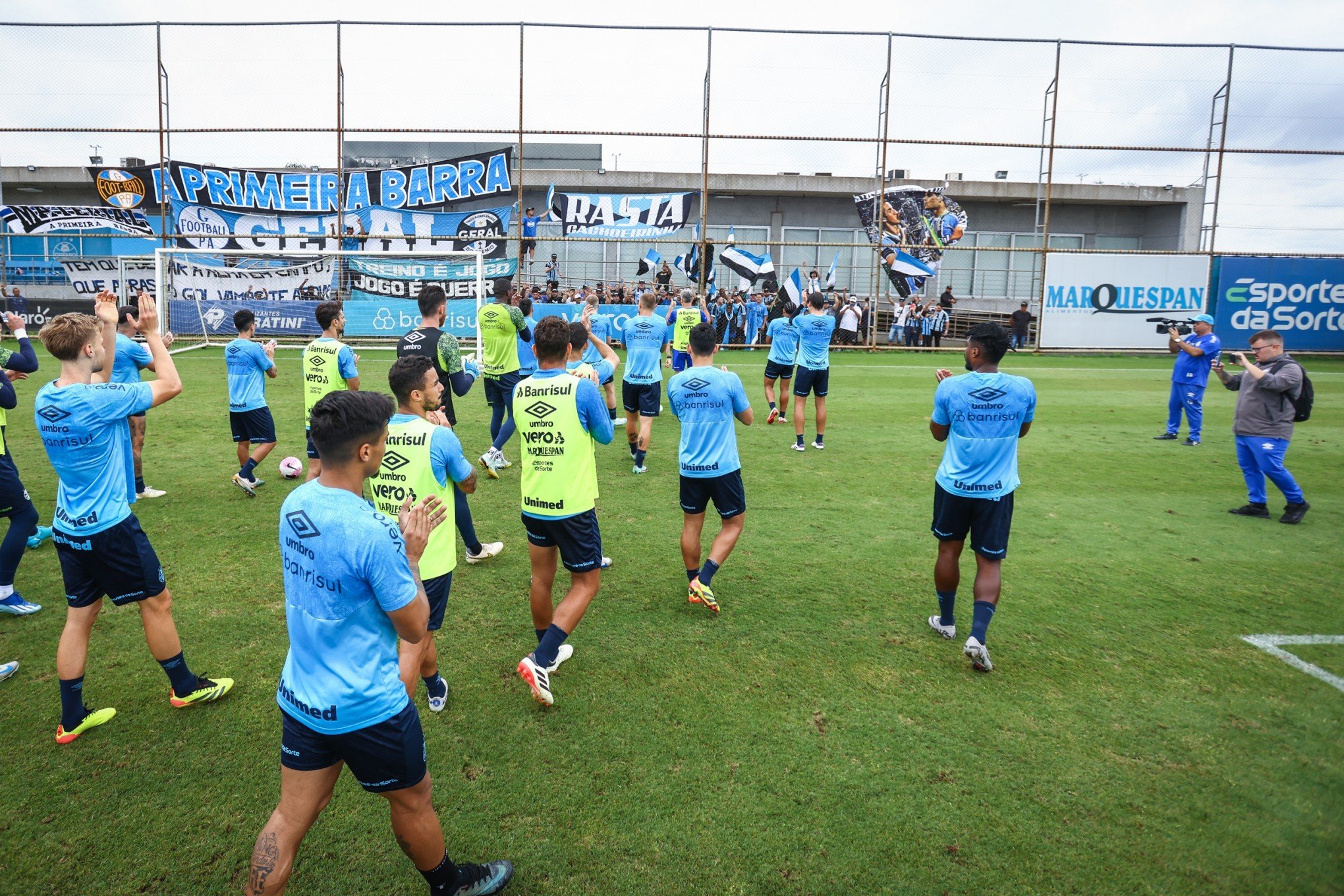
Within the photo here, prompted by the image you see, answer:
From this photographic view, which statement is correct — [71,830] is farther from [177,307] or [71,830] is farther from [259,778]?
[177,307]

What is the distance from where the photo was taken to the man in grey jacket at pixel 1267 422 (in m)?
8.22

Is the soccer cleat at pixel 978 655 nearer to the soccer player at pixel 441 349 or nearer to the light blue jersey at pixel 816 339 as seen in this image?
the soccer player at pixel 441 349

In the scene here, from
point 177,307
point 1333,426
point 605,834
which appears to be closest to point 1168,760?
point 605,834

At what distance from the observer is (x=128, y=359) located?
7902 millimetres

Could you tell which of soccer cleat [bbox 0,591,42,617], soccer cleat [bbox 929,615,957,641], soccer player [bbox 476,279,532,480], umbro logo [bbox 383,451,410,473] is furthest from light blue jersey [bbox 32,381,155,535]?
soccer player [bbox 476,279,532,480]

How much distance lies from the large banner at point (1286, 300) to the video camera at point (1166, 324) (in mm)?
1883

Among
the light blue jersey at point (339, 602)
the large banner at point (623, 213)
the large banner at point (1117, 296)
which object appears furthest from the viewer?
the large banner at point (1117, 296)

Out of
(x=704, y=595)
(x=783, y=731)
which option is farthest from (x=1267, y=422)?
(x=783, y=731)

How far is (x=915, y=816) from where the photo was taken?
356cm

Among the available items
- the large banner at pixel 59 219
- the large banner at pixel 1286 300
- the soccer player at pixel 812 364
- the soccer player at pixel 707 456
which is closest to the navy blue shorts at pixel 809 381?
the soccer player at pixel 812 364

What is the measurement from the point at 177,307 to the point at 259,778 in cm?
2392

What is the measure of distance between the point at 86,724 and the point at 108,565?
0.90 metres

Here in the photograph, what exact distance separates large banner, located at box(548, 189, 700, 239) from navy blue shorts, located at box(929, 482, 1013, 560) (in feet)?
68.0

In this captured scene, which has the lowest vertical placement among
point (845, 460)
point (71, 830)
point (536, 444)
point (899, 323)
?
point (71, 830)
